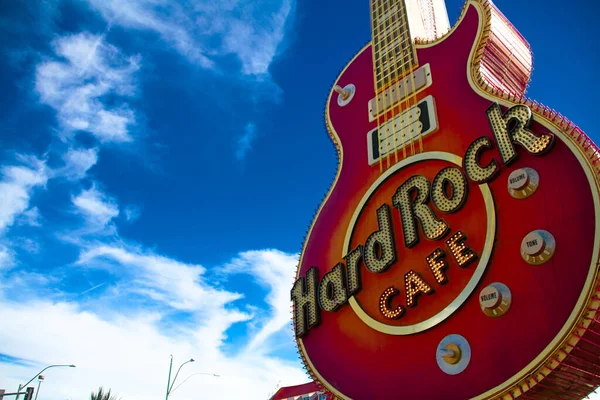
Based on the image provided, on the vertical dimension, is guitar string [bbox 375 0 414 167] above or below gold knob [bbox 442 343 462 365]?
above

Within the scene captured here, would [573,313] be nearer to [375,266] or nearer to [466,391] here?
Answer: [466,391]

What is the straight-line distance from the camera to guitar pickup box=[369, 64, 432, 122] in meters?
14.6

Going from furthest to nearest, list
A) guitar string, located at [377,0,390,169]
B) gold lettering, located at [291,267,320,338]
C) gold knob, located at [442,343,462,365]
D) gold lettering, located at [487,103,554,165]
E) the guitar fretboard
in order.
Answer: the guitar fretboard, guitar string, located at [377,0,390,169], gold lettering, located at [291,267,320,338], gold lettering, located at [487,103,554,165], gold knob, located at [442,343,462,365]

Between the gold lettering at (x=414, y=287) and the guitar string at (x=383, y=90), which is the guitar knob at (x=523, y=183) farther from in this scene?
the guitar string at (x=383, y=90)

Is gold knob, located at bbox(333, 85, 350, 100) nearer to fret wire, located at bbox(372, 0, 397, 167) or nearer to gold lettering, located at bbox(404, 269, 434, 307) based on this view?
fret wire, located at bbox(372, 0, 397, 167)

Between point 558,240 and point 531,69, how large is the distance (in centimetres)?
739

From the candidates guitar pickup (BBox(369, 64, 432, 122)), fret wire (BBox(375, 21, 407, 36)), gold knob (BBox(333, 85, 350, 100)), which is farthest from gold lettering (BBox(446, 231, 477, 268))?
fret wire (BBox(375, 21, 407, 36))

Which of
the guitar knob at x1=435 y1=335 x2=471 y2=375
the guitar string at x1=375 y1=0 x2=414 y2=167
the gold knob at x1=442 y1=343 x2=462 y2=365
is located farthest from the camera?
the guitar string at x1=375 y1=0 x2=414 y2=167

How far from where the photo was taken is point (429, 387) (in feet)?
33.7

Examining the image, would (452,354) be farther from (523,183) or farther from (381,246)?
(523,183)

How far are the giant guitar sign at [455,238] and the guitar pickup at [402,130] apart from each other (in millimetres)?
42

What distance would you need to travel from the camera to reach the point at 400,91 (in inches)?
605

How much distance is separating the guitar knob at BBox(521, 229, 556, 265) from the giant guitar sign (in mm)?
25

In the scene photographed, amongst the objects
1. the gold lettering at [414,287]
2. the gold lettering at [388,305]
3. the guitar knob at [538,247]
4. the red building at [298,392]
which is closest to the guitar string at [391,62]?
the gold lettering at [414,287]
